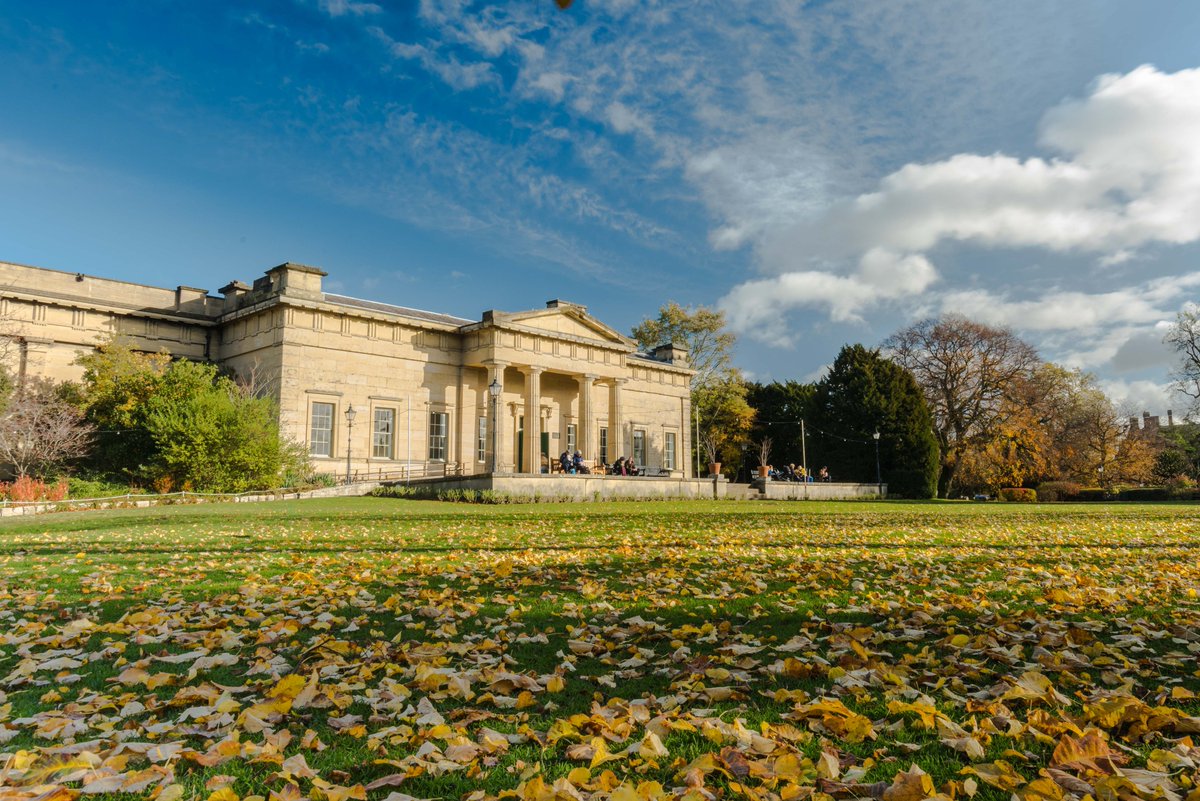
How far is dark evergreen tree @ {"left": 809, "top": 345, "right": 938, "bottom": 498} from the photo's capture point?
4059 cm

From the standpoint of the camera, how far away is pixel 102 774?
289 centimetres

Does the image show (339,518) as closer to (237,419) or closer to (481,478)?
(481,478)

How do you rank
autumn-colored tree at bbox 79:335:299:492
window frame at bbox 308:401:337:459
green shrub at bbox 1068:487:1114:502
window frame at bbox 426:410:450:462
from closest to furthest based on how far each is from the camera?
autumn-colored tree at bbox 79:335:299:492 → window frame at bbox 308:401:337:459 → window frame at bbox 426:410:450:462 → green shrub at bbox 1068:487:1114:502

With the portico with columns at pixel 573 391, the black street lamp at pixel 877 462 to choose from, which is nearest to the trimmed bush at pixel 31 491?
the portico with columns at pixel 573 391

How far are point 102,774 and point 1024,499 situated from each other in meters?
46.7

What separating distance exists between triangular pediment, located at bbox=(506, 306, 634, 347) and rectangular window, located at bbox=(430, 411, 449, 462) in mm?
6243

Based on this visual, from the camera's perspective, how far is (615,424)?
43.0 m

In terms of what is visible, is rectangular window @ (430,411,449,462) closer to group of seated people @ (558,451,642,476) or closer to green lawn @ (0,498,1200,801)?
group of seated people @ (558,451,642,476)

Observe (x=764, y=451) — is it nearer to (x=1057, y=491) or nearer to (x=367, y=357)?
(x=1057, y=491)

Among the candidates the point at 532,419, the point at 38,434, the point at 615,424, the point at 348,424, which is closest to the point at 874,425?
the point at 615,424

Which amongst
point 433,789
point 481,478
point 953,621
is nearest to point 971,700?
point 953,621

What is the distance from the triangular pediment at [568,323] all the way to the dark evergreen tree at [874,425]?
12891 millimetres

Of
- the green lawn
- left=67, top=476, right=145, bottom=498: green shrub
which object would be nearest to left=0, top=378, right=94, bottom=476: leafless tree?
left=67, top=476, right=145, bottom=498: green shrub

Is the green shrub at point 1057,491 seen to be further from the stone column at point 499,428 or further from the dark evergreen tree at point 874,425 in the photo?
the stone column at point 499,428
